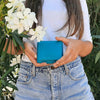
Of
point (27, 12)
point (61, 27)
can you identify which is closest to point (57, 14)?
point (61, 27)

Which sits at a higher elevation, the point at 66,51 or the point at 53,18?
the point at 53,18

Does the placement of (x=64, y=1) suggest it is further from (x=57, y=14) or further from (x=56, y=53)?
(x=56, y=53)

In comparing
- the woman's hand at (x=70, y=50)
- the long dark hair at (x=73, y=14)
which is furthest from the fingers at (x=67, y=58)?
the long dark hair at (x=73, y=14)

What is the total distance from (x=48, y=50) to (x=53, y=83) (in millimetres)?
166

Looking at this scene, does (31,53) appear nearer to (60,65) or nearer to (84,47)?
(60,65)

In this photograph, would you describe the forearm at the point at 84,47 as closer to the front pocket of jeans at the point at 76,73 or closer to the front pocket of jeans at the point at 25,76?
the front pocket of jeans at the point at 76,73

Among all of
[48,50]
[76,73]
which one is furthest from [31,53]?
[76,73]

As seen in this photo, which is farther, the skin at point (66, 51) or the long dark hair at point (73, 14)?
the long dark hair at point (73, 14)

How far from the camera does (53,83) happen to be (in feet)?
3.55

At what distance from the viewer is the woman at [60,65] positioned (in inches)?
42.7

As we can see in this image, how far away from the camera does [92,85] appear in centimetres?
208

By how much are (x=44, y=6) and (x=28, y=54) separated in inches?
9.0

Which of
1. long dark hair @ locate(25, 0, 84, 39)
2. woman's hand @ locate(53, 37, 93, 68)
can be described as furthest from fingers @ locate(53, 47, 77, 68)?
long dark hair @ locate(25, 0, 84, 39)

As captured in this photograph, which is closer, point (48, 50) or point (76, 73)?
point (48, 50)
